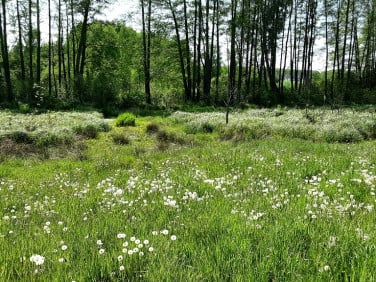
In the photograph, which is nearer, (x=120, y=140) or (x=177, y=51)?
(x=120, y=140)

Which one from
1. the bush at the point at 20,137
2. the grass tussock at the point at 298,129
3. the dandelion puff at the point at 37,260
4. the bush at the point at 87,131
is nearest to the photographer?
the dandelion puff at the point at 37,260

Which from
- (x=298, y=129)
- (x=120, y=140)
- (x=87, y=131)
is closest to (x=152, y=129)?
(x=120, y=140)

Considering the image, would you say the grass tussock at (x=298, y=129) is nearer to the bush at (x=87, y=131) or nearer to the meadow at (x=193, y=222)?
the bush at (x=87, y=131)

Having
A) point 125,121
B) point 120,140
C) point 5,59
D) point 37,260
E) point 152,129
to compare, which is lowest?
point 120,140

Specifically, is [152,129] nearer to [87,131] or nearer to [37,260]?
[87,131]

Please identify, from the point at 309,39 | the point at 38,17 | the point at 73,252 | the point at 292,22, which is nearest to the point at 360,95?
the point at 309,39

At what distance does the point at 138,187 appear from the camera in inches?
239

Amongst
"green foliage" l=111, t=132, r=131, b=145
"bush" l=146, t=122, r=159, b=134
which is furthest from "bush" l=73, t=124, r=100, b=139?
"bush" l=146, t=122, r=159, b=134

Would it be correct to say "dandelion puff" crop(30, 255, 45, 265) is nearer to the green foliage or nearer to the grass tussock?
the green foliage

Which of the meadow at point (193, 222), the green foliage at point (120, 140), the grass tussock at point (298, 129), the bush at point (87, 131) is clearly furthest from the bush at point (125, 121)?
the meadow at point (193, 222)

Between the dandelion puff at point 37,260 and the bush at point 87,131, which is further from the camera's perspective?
the bush at point 87,131

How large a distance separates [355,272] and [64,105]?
89.8 ft

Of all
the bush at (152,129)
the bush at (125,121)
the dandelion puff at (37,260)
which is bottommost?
the dandelion puff at (37,260)

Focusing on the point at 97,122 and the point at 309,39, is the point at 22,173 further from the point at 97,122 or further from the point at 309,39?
the point at 309,39
